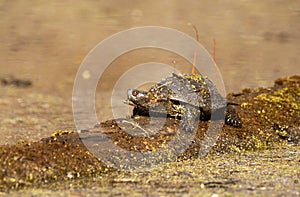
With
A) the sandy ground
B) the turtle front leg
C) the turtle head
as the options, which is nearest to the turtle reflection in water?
the turtle head

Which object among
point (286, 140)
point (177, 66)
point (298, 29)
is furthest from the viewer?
point (298, 29)

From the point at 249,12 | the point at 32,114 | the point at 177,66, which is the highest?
the point at 249,12

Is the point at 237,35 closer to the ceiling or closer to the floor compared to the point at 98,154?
closer to the ceiling

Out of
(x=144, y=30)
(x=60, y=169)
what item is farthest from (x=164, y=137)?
(x=144, y=30)

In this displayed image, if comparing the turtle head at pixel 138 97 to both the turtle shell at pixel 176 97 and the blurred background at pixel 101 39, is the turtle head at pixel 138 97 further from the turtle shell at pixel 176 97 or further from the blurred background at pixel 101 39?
the blurred background at pixel 101 39

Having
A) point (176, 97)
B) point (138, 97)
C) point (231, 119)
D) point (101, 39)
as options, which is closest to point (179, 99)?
point (176, 97)

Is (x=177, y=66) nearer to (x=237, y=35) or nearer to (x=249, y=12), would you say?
(x=237, y=35)

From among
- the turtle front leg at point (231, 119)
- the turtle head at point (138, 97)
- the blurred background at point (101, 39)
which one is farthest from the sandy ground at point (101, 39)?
the turtle front leg at point (231, 119)
